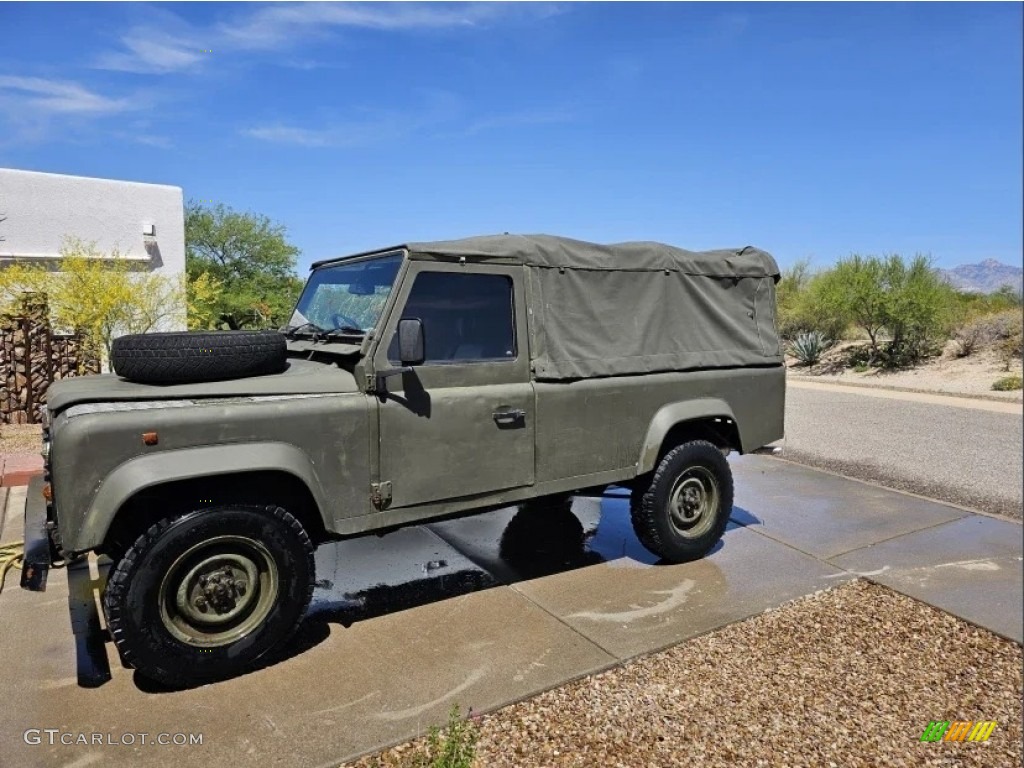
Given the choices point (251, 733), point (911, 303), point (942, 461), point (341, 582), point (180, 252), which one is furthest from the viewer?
point (911, 303)

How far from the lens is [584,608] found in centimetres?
419

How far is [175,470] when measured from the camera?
3062 mm

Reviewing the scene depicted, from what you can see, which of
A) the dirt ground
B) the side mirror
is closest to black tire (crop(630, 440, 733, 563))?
the side mirror

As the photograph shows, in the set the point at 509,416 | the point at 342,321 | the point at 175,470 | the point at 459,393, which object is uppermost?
the point at 342,321

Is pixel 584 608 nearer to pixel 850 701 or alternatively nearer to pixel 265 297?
pixel 850 701

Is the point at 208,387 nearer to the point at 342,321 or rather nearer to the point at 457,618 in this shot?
the point at 342,321

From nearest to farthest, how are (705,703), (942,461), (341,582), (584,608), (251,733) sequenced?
(251,733) < (705,703) < (584,608) < (341,582) < (942,461)

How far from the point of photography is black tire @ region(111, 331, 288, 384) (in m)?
3.38

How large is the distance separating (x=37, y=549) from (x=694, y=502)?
4.03m

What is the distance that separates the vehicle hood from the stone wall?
808cm

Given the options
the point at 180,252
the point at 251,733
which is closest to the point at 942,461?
the point at 251,733

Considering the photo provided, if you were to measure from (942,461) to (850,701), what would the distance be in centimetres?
588

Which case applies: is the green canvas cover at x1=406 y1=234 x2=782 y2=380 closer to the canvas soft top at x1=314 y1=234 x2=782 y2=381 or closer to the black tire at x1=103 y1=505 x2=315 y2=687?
the canvas soft top at x1=314 y1=234 x2=782 y2=381

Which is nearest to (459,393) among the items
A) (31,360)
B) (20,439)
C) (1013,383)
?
(1013,383)
